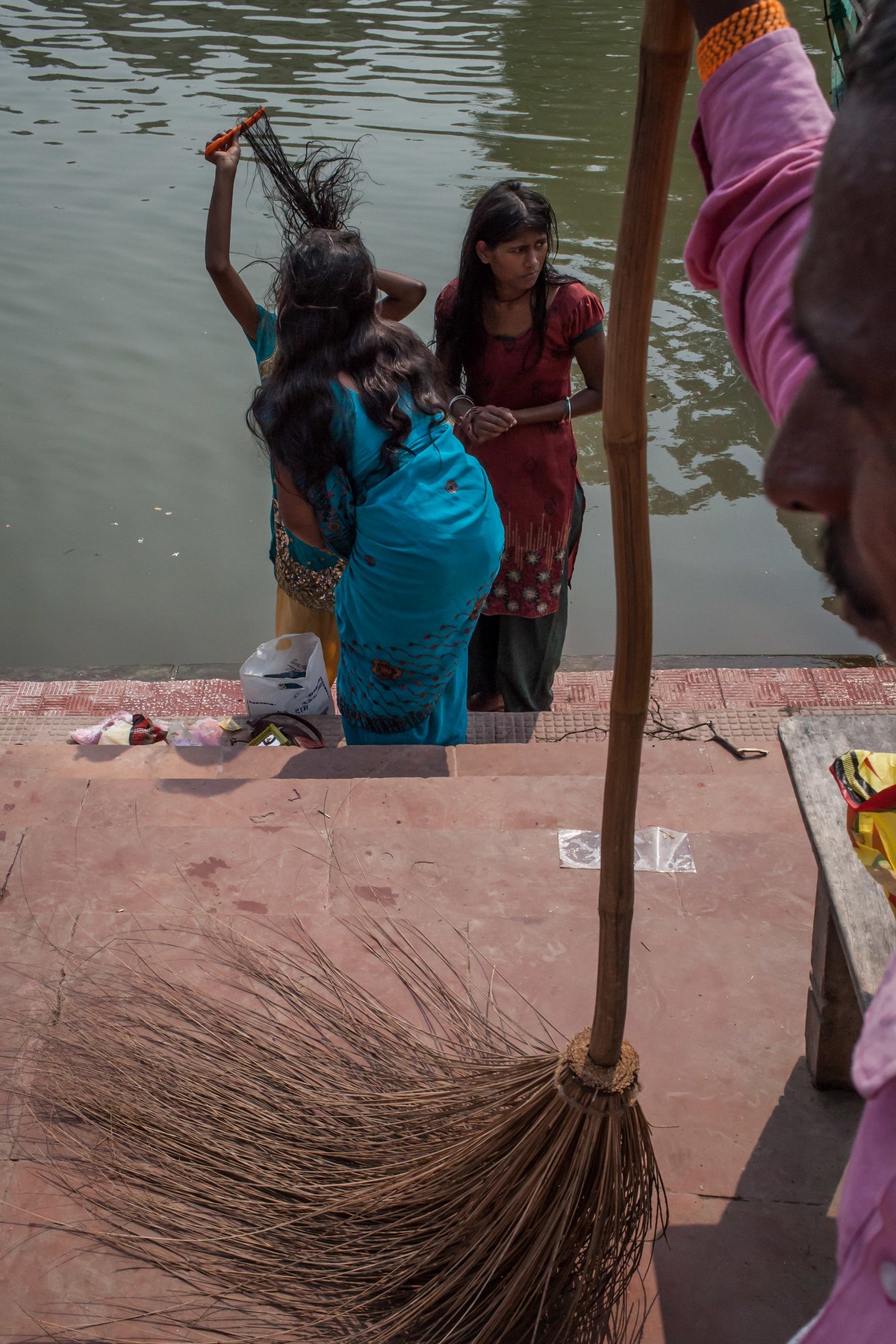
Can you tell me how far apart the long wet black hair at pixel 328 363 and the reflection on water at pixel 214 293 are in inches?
109

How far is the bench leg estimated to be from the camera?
1.71m

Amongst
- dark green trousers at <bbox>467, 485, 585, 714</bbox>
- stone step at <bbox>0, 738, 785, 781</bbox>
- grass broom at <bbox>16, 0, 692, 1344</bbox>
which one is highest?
grass broom at <bbox>16, 0, 692, 1344</bbox>

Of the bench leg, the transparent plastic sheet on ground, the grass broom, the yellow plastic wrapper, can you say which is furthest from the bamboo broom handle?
the transparent plastic sheet on ground

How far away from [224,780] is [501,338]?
149cm

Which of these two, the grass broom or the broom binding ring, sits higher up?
the broom binding ring

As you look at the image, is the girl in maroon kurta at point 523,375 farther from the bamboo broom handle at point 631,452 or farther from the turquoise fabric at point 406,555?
the bamboo broom handle at point 631,452

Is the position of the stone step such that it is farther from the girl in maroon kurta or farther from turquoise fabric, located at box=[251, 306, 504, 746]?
the girl in maroon kurta

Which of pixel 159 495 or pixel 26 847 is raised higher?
pixel 26 847

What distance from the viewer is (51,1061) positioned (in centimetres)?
182

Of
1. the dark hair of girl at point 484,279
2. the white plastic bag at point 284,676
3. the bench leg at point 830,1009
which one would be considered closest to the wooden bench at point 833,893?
the bench leg at point 830,1009

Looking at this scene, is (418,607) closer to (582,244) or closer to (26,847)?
(26,847)

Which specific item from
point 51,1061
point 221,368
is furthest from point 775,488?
point 221,368

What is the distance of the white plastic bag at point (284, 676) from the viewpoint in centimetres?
330

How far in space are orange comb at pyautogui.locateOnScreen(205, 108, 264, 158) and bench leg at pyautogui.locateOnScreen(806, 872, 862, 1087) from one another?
2662 millimetres
